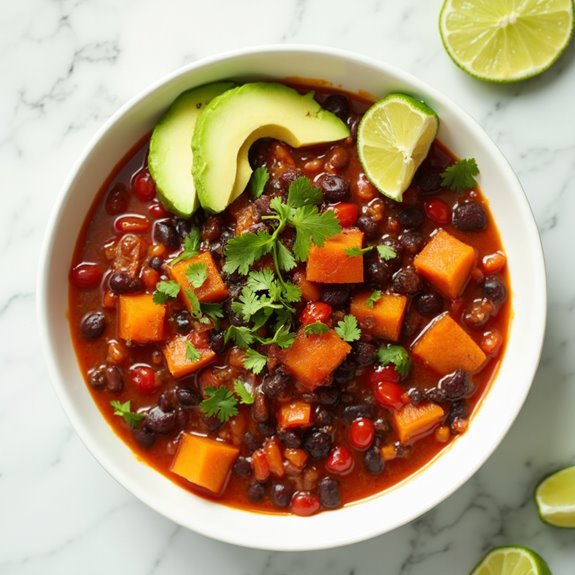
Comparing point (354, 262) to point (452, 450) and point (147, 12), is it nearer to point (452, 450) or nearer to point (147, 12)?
point (452, 450)

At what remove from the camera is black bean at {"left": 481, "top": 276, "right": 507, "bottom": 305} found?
4371 mm

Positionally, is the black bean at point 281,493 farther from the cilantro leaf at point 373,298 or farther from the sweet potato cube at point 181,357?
the cilantro leaf at point 373,298

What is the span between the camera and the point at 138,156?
455 cm

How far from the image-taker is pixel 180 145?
4348mm

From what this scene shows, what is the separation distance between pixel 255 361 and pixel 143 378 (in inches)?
27.8

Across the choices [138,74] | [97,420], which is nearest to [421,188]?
[138,74]

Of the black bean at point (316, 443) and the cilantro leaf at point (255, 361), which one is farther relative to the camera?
the black bean at point (316, 443)

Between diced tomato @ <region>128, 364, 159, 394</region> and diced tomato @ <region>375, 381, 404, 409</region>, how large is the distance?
1279mm

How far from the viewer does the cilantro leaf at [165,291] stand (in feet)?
14.1

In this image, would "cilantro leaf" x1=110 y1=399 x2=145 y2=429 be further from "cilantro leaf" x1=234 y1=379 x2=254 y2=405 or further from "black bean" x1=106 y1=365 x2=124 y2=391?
"cilantro leaf" x1=234 y1=379 x2=254 y2=405

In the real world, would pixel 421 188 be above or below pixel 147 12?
below

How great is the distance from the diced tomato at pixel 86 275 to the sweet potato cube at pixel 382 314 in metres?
1.49

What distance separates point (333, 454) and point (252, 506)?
58cm

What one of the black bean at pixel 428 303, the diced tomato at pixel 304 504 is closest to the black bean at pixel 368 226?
the black bean at pixel 428 303
